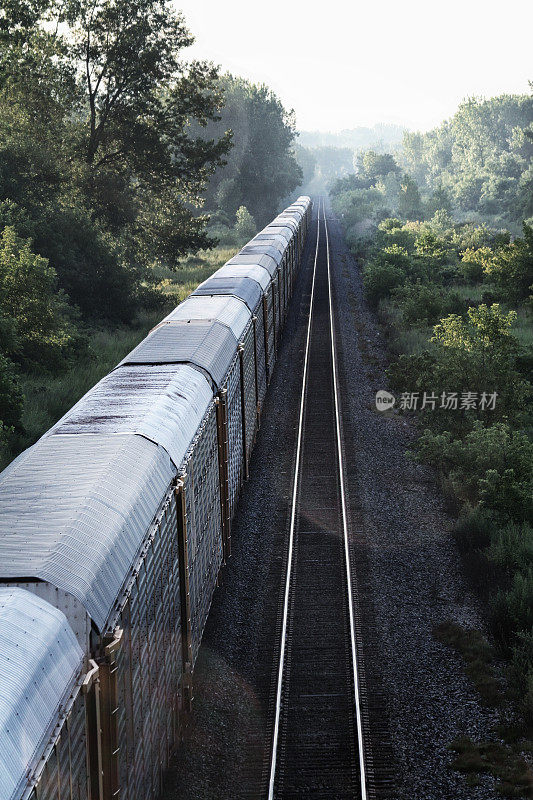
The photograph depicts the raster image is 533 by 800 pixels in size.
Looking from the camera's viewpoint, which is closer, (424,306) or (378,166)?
(424,306)

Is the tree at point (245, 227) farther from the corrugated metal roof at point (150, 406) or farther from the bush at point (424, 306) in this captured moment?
the corrugated metal roof at point (150, 406)

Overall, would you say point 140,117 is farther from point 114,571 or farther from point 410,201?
point 410,201

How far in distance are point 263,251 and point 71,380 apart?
28.2ft

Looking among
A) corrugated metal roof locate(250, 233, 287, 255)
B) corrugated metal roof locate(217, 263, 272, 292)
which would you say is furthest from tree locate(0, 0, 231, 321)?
corrugated metal roof locate(217, 263, 272, 292)

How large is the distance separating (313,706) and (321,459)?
8.37m

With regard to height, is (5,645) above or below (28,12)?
below

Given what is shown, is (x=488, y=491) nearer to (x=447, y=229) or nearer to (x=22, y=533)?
(x=22, y=533)

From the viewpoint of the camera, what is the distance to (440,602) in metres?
11.6

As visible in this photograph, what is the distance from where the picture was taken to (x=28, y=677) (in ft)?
13.3

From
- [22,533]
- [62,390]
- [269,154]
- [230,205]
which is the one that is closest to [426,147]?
[269,154]

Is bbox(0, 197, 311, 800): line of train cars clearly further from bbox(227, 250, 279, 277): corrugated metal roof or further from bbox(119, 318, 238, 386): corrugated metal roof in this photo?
bbox(227, 250, 279, 277): corrugated metal roof

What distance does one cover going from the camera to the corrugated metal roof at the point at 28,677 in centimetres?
369

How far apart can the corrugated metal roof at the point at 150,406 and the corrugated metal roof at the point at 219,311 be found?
3.47 m

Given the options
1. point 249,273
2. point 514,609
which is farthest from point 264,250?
point 514,609
